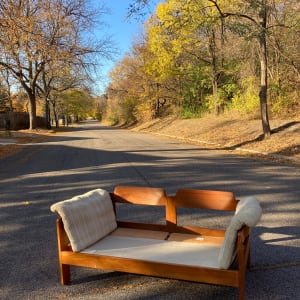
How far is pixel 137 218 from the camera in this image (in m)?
6.25

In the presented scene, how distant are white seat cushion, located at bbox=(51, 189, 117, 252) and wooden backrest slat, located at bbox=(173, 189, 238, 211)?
0.82m

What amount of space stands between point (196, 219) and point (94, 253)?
104 inches

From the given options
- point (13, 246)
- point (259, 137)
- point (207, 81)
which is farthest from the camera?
point (207, 81)

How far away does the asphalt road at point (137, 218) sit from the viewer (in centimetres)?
Result: 367

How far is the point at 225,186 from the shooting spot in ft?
29.1

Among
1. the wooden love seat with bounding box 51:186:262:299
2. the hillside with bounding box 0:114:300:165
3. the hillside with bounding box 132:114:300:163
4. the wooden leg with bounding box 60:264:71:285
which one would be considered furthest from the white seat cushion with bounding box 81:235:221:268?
the hillside with bounding box 132:114:300:163

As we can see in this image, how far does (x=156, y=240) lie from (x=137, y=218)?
2.07 metres

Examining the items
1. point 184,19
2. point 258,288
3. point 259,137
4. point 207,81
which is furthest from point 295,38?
point 258,288

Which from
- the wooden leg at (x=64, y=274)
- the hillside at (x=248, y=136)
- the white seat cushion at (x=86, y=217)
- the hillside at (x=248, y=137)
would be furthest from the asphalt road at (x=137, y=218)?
the hillside at (x=248, y=136)

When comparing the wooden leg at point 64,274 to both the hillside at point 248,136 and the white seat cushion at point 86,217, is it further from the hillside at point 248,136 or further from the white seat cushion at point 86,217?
the hillside at point 248,136

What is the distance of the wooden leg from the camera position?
3830mm

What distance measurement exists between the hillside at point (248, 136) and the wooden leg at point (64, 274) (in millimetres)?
10719

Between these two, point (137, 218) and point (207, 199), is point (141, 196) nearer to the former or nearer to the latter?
point (207, 199)

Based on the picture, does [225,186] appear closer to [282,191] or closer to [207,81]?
[282,191]
